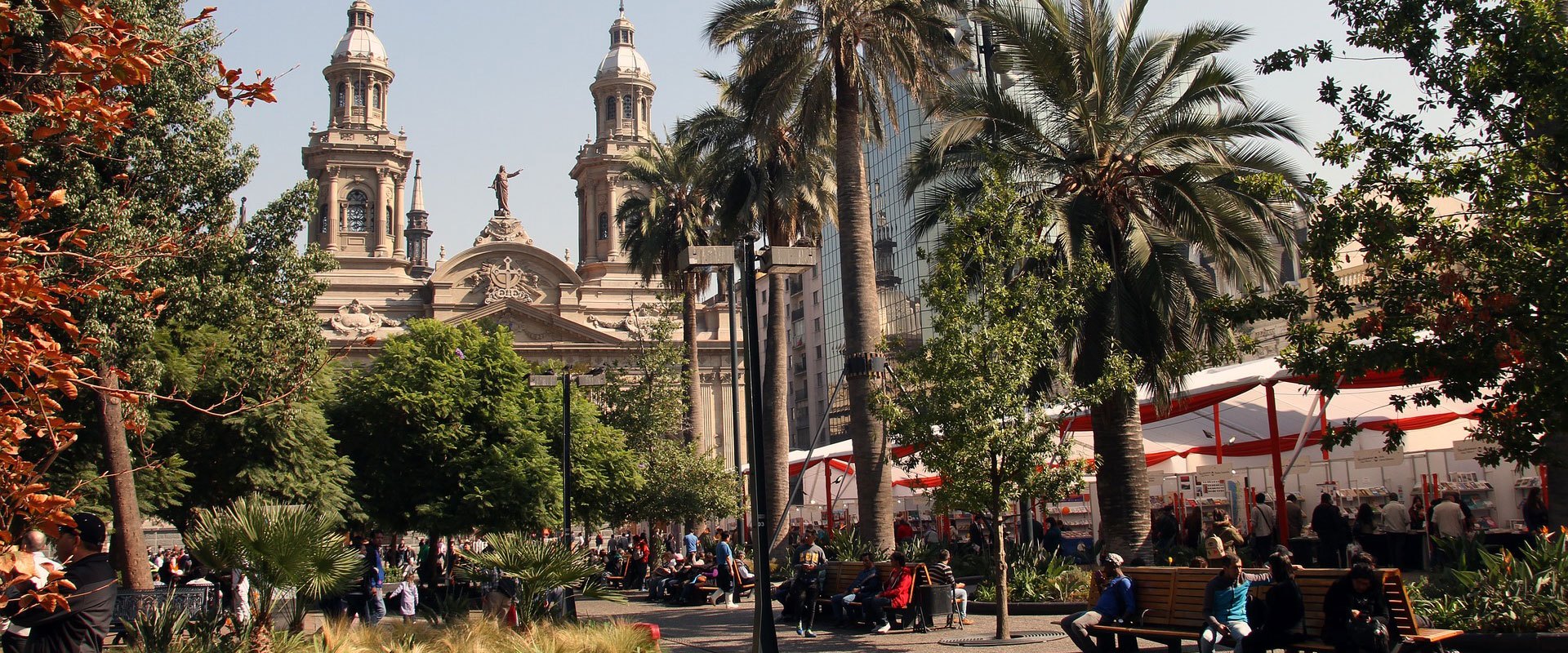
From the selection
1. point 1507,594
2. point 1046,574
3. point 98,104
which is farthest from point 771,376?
point 98,104

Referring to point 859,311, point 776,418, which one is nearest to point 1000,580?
point 859,311

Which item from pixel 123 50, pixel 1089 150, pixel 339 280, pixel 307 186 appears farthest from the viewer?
pixel 339 280

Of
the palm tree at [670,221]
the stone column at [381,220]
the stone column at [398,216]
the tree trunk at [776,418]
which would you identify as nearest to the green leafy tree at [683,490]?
the palm tree at [670,221]

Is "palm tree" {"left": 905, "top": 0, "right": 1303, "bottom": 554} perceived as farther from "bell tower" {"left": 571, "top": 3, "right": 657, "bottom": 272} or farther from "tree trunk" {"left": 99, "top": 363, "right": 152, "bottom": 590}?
"bell tower" {"left": 571, "top": 3, "right": 657, "bottom": 272}

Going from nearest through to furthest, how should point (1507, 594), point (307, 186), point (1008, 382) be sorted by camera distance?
1. point (1507, 594)
2. point (1008, 382)
3. point (307, 186)

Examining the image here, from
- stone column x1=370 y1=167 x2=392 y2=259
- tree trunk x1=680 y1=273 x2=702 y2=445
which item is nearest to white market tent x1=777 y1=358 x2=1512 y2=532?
tree trunk x1=680 y1=273 x2=702 y2=445

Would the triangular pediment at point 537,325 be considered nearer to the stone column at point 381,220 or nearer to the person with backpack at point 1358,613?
the stone column at point 381,220

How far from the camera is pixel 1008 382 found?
1414cm

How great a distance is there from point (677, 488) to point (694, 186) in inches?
333

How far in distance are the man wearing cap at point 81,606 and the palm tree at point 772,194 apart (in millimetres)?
18916

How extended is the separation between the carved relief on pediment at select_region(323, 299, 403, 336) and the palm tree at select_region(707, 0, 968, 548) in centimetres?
5574

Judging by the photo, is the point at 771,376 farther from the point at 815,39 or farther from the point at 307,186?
the point at 307,186

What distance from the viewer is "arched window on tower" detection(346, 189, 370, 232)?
77.8 metres

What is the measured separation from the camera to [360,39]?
8000 cm
